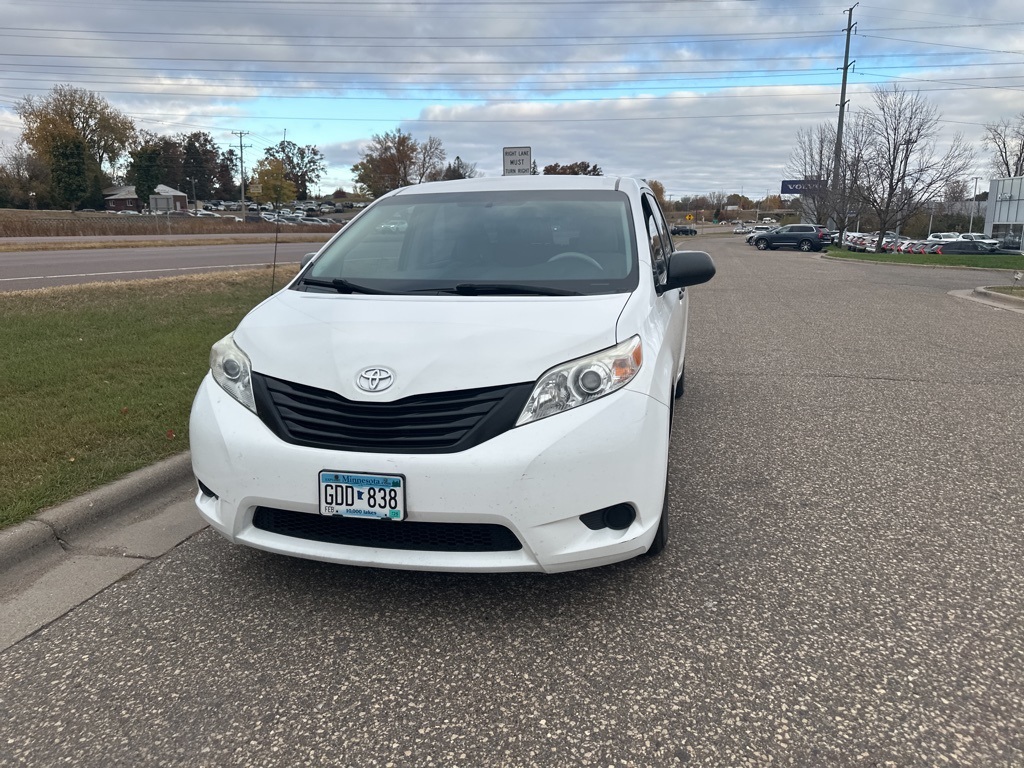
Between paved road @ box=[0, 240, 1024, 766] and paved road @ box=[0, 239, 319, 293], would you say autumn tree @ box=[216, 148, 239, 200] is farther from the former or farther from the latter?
paved road @ box=[0, 240, 1024, 766]

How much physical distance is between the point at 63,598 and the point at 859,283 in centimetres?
1897

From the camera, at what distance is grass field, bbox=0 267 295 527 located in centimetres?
421

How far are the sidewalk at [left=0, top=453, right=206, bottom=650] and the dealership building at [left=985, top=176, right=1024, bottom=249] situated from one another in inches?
2727

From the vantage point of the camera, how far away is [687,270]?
156 inches

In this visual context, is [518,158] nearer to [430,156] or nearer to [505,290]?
[505,290]

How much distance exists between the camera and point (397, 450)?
2705 millimetres

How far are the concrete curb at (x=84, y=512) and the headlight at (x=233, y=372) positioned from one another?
3.91 feet

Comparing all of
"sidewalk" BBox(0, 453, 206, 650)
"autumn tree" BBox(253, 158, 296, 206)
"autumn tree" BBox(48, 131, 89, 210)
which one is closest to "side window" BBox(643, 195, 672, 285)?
"sidewalk" BBox(0, 453, 206, 650)

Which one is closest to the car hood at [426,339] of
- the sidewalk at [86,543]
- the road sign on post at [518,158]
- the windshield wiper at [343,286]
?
the windshield wiper at [343,286]

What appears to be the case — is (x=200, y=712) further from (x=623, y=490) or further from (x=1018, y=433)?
(x=1018, y=433)

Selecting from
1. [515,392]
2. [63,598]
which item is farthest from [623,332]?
[63,598]

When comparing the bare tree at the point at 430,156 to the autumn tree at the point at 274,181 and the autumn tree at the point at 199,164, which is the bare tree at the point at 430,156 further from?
the autumn tree at the point at 199,164

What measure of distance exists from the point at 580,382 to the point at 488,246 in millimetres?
1456

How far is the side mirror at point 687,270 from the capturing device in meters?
3.97
